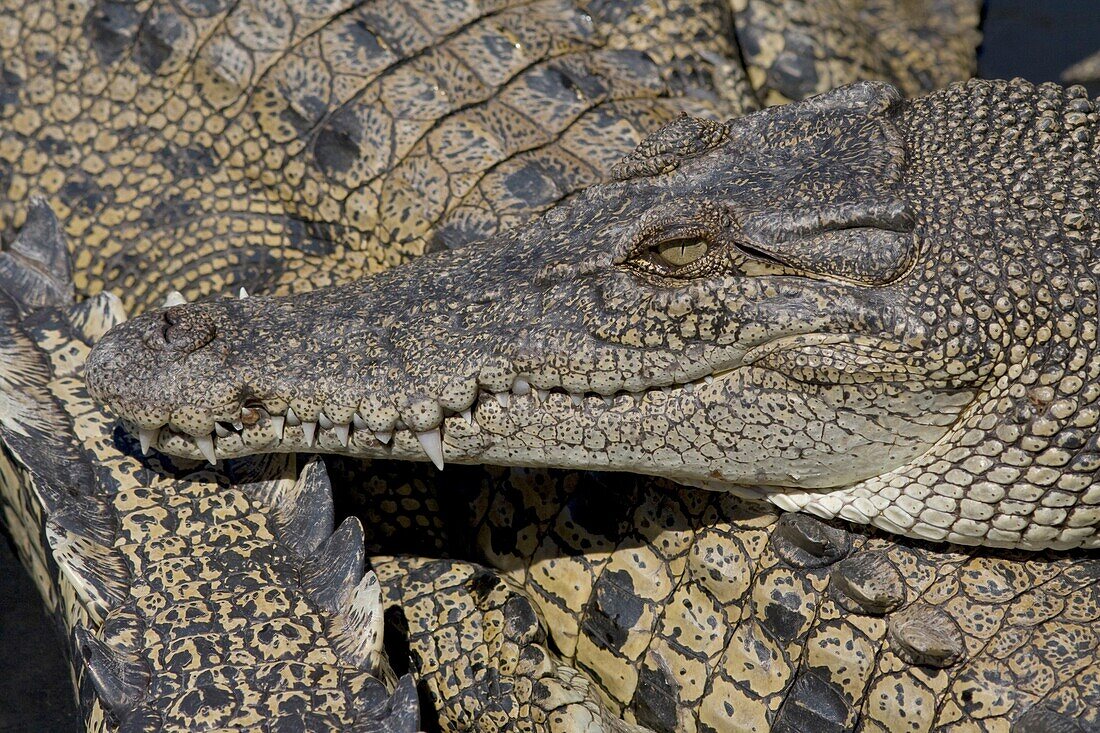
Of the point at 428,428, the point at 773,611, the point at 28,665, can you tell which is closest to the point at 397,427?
the point at 428,428

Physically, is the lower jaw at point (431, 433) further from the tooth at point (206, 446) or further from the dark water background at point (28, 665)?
the dark water background at point (28, 665)

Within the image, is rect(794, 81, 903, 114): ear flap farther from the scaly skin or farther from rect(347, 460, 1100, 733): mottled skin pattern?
the scaly skin

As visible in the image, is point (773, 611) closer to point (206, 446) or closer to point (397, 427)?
point (397, 427)

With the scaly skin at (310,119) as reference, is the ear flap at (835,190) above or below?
above

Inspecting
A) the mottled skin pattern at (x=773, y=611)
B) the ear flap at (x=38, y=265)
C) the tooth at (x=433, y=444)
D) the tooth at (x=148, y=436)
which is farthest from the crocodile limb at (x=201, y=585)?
the tooth at (x=433, y=444)

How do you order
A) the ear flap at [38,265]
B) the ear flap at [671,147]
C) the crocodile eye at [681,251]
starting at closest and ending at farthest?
1. the crocodile eye at [681,251]
2. the ear flap at [671,147]
3. the ear flap at [38,265]

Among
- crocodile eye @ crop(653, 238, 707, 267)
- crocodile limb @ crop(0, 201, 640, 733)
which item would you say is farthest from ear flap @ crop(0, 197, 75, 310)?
crocodile eye @ crop(653, 238, 707, 267)
